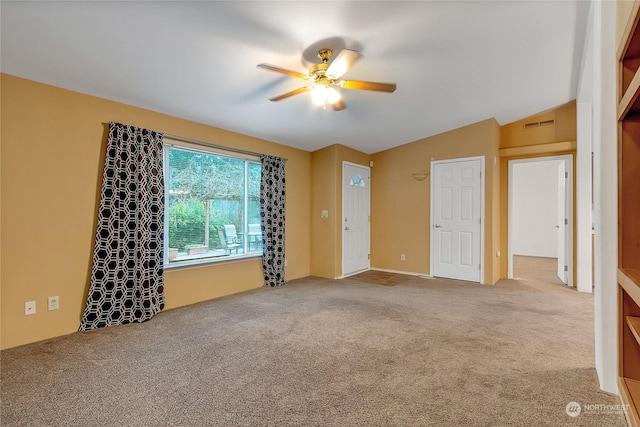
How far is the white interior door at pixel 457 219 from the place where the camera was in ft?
16.9

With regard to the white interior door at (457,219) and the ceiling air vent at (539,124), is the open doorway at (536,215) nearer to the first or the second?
the ceiling air vent at (539,124)

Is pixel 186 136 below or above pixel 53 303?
above

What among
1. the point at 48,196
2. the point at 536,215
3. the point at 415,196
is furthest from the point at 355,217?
the point at 536,215

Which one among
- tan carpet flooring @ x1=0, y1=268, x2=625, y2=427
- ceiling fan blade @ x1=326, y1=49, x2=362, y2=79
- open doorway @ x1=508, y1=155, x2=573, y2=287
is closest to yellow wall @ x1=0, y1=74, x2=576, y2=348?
tan carpet flooring @ x1=0, y1=268, x2=625, y2=427

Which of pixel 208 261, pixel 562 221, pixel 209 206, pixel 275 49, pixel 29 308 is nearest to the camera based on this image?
pixel 275 49

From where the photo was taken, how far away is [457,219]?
535cm

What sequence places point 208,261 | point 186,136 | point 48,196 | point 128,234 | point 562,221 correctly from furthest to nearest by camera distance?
point 562,221 < point 208,261 < point 186,136 < point 128,234 < point 48,196

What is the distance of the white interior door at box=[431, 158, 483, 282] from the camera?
16.9ft

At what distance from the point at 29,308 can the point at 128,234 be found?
99 cm

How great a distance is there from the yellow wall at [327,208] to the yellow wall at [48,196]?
2916 mm

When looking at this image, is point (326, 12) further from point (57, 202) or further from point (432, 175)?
point (432, 175)

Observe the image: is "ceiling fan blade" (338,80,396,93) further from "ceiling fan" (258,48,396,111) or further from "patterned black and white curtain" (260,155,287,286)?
"patterned black and white curtain" (260,155,287,286)

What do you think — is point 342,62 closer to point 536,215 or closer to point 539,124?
point 539,124

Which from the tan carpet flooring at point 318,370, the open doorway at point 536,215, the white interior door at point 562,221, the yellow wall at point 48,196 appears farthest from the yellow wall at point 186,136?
the open doorway at point 536,215
